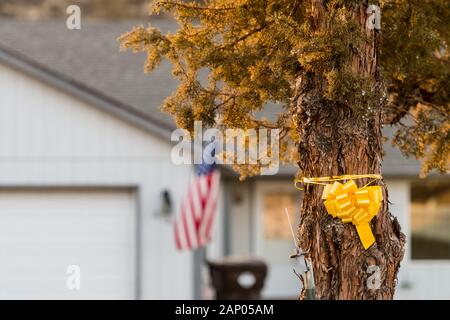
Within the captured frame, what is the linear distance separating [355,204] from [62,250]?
27.0 ft

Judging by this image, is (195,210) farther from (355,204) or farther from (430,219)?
(355,204)

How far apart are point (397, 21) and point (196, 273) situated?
7.21 m

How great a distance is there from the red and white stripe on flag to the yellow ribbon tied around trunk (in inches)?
296

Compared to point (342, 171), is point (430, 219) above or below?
below

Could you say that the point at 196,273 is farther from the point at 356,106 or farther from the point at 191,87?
the point at 356,106

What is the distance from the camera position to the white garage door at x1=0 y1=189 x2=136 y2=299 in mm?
14484

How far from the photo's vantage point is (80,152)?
1476 cm

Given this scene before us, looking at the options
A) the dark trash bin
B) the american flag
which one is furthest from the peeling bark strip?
the dark trash bin

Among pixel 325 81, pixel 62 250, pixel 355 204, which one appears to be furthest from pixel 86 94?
pixel 355 204

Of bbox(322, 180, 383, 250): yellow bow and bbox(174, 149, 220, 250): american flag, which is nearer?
bbox(322, 180, 383, 250): yellow bow

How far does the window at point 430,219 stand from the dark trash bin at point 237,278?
347cm

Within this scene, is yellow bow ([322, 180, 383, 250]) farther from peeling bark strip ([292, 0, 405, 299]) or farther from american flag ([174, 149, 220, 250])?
american flag ([174, 149, 220, 250])

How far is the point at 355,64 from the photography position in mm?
7289
